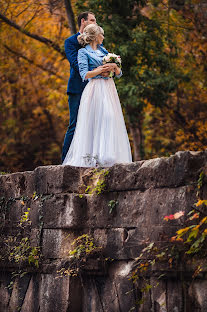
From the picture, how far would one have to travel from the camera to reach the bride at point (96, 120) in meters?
6.57

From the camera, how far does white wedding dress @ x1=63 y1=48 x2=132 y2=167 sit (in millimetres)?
6543

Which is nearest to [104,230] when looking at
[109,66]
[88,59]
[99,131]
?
[99,131]

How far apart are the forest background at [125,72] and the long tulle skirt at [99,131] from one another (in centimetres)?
138

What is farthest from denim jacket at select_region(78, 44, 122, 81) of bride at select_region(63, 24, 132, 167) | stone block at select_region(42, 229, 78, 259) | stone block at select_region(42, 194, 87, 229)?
stone block at select_region(42, 229, 78, 259)

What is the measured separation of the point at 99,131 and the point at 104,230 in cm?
146

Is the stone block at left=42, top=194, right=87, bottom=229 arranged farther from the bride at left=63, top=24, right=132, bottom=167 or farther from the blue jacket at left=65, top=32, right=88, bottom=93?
the blue jacket at left=65, top=32, right=88, bottom=93

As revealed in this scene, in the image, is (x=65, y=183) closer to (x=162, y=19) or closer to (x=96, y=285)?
(x=96, y=285)

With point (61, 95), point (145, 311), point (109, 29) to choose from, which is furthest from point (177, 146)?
point (145, 311)

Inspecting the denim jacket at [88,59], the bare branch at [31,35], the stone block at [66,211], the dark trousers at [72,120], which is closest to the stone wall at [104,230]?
the stone block at [66,211]

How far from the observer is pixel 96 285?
5.78 metres

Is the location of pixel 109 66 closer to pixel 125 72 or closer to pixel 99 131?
pixel 99 131

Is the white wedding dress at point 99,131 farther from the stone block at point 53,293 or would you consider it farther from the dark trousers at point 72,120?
the stone block at point 53,293

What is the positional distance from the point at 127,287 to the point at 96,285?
511mm

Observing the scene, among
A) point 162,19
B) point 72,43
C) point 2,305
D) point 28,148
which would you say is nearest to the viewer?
point 2,305
